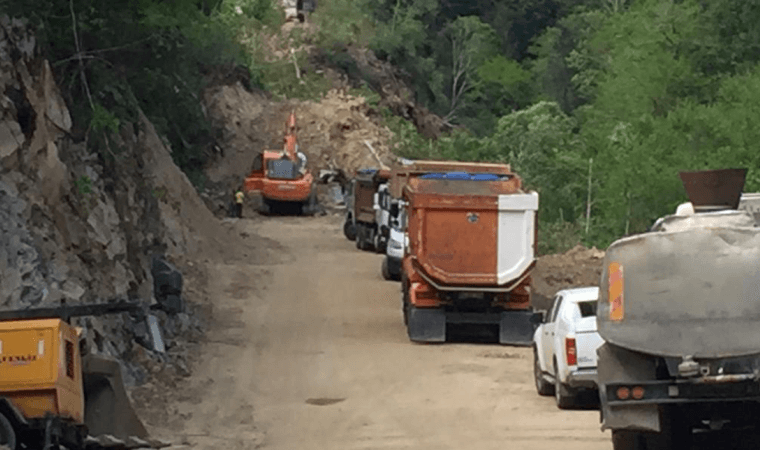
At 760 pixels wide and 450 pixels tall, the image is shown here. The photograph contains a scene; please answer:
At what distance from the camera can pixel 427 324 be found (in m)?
30.8

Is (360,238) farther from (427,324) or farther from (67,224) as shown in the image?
(67,224)

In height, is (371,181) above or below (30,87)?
below

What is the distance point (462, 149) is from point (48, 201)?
51344 mm

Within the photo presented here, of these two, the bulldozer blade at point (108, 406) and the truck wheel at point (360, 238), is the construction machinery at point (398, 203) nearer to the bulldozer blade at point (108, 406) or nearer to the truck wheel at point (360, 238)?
the truck wheel at point (360, 238)

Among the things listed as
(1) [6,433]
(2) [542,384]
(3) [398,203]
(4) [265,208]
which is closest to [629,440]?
(1) [6,433]

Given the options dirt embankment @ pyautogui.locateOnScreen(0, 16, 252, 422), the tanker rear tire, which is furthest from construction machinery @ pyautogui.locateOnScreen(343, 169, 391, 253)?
the tanker rear tire

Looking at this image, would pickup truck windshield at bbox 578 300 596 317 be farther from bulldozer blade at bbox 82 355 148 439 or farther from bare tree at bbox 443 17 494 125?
bare tree at bbox 443 17 494 125

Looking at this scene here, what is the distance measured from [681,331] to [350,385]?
11.4 m

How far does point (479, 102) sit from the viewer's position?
114375 mm

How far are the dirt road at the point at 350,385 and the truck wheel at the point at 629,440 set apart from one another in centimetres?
285

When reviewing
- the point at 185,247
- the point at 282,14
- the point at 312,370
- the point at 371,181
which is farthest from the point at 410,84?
the point at 312,370

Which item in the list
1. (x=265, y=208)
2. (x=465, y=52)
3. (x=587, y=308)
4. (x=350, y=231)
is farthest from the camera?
(x=465, y=52)

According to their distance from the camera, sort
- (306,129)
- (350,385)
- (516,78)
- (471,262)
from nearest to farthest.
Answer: (350,385), (471,262), (306,129), (516,78)

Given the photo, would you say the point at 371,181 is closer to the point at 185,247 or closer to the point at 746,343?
the point at 185,247
